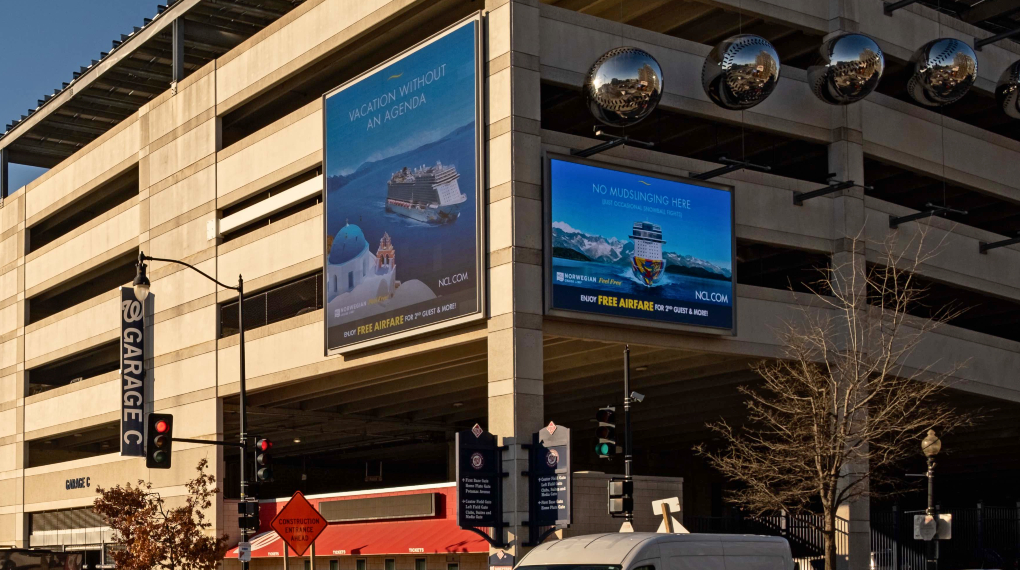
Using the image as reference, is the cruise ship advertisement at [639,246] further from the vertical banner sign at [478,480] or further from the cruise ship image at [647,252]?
the vertical banner sign at [478,480]

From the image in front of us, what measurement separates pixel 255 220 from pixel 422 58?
11125 mm

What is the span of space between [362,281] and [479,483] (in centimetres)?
808

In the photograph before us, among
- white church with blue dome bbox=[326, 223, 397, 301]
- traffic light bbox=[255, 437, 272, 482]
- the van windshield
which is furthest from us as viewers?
white church with blue dome bbox=[326, 223, 397, 301]

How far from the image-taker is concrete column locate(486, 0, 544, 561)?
3159cm

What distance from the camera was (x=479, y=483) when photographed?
103 feet

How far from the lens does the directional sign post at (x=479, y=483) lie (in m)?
30.9

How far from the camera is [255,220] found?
43.6 metres

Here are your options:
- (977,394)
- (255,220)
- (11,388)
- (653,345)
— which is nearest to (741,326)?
(653,345)

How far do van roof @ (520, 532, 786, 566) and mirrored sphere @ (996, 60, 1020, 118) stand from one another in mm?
23425

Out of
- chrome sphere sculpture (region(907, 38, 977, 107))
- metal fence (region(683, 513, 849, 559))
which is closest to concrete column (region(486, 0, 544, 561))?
metal fence (region(683, 513, 849, 559))

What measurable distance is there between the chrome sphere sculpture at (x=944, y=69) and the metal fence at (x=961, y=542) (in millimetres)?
12714

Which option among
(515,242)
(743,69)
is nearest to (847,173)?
(743,69)

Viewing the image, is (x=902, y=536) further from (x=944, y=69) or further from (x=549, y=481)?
(x=549, y=481)

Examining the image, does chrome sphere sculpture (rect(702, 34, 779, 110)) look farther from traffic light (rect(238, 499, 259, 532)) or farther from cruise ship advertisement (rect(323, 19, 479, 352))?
traffic light (rect(238, 499, 259, 532))
